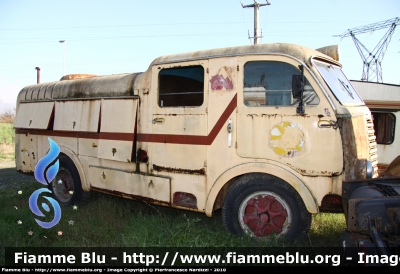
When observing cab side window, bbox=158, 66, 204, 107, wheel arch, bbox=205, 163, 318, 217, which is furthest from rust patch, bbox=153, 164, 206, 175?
cab side window, bbox=158, 66, 204, 107

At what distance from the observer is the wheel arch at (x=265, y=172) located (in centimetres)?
408

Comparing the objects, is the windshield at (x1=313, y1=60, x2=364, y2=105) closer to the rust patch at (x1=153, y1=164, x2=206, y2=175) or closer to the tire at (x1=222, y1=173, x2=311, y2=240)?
the tire at (x1=222, y1=173, x2=311, y2=240)

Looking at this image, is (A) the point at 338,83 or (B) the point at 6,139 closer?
(A) the point at 338,83

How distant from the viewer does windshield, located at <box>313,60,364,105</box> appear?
4.34m

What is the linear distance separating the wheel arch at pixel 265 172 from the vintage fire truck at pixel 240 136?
1cm

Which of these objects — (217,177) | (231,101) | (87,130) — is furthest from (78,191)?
(231,101)

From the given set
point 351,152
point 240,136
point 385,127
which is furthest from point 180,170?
point 385,127

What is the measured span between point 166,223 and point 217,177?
1062 millimetres

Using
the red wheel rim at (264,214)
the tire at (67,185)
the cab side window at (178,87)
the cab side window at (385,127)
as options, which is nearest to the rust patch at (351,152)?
the red wheel rim at (264,214)

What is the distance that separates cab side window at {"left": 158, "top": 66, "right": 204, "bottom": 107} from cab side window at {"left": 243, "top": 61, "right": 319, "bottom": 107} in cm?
76

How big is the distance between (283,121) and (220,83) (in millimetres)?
940

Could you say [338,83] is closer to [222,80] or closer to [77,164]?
[222,80]

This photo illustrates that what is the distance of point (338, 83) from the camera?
15.3 ft

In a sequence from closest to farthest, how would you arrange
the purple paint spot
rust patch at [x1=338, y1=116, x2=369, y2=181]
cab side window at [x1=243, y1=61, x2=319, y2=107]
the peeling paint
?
1. rust patch at [x1=338, y1=116, x2=369, y2=181]
2. the peeling paint
3. cab side window at [x1=243, y1=61, x2=319, y2=107]
4. the purple paint spot
